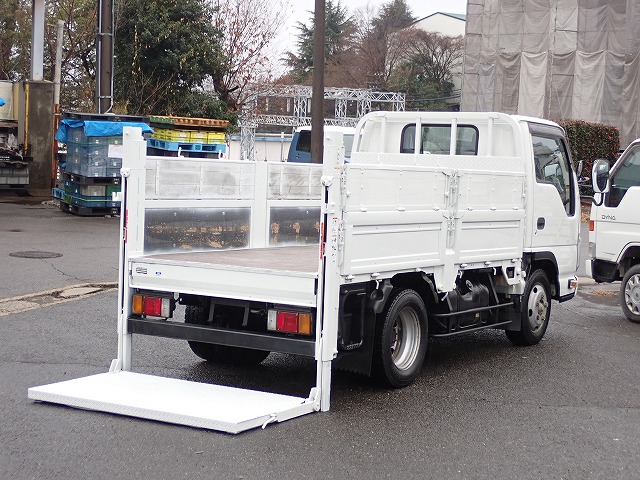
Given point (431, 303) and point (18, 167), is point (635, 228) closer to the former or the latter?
point (431, 303)

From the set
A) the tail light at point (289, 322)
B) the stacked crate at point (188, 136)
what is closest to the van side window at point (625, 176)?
the tail light at point (289, 322)

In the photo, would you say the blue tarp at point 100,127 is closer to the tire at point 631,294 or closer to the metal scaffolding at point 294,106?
the tire at point 631,294

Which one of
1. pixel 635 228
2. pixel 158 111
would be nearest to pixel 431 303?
pixel 635 228

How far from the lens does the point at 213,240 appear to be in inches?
332

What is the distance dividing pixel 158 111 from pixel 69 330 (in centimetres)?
2296

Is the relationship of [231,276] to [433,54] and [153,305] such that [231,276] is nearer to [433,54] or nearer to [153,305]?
[153,305]

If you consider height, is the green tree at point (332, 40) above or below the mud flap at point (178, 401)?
above

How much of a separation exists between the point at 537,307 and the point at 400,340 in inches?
109

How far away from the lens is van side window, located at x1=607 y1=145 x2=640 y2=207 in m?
12.2

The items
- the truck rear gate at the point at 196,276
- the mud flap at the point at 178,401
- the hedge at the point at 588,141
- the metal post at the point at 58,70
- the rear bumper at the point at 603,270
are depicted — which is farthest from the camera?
the hedge at the point at 588,141

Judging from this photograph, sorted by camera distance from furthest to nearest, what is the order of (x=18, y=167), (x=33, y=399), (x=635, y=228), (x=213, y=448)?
(x=18, y=167)
(x=635, y=228)
(x=33, y=399)
(x=213, y=448)

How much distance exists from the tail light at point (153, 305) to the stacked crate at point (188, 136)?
1457 centimetres

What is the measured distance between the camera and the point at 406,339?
25.8ft

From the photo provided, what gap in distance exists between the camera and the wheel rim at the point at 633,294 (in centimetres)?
1212
